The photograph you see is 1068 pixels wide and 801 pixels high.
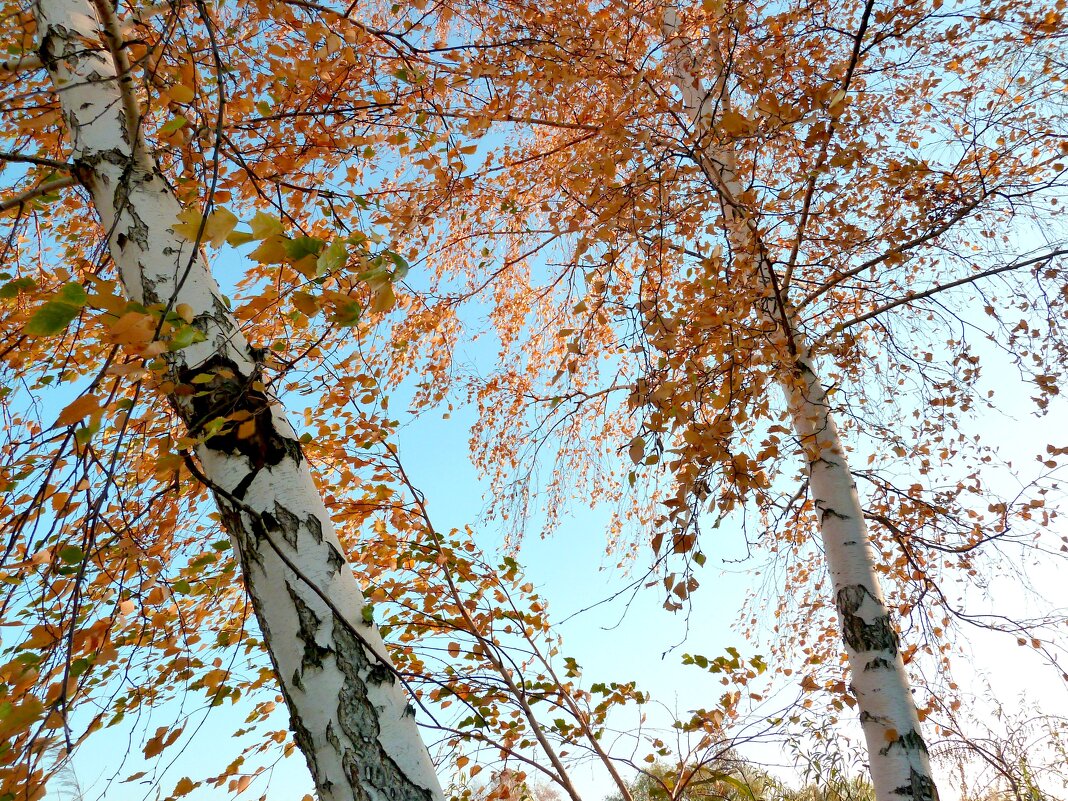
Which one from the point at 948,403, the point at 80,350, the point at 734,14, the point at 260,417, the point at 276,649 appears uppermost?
the point at 734,14

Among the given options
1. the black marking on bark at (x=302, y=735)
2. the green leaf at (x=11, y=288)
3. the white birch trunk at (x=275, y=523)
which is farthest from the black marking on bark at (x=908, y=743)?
the green leaf at (x=11, y=288)

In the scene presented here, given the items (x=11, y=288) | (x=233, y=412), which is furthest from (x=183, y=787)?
(x=11, y=288)

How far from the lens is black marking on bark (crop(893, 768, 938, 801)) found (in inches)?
95.7

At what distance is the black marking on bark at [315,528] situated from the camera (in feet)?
4.73

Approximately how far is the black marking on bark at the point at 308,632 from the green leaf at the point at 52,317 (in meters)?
0.68

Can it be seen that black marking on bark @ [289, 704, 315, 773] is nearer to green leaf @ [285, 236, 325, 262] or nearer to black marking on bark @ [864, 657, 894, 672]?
green leaf @ [285, 236, 325, 262]

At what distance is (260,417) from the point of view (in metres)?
1.54

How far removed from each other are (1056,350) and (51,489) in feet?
14.3

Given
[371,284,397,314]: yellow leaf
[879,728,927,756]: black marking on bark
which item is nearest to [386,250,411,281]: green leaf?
[371,284,397,314]: yellow leaf

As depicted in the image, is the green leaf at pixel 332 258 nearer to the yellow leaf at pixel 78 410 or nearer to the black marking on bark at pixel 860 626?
the yellow leaf at pixel 78 410

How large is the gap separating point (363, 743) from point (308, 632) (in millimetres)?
241

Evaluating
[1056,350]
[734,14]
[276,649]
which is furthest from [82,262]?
[1056,350]

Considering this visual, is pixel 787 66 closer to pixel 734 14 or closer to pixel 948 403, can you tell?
pixel 734 14

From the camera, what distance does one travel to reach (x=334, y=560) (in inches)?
56.9
